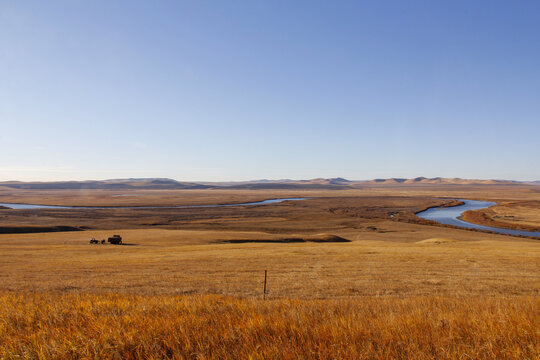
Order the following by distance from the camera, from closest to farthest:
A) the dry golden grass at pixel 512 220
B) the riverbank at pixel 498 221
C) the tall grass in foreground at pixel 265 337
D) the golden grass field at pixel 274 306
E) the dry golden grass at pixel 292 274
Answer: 1. the tall grass in foreground at pixel 265 337
2. the golden grass field at pixel 274 306
3. the dry golden grass at pixel 292 274
4. the riverbank at pixel 498 221
5. the dry golden grass at pixel 512 220

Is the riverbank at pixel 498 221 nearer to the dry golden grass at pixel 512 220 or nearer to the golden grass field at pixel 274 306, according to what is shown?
the dry golden grass at pixel 512 220

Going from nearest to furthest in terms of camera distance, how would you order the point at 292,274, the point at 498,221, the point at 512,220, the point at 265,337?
the point at 265,337
the point at 292,274
the point at 498,221
the point at 512,220

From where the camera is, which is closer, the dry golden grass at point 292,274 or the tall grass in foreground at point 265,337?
the tall grass in foreground at point 265,337

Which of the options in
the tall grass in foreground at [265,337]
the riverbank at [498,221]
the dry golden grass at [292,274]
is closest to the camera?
the tall grass in foreground at [265,337]

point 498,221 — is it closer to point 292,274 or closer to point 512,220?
point 512,220

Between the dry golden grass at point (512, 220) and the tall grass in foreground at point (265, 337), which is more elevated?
the tall grass in foreground at point (265, 337)

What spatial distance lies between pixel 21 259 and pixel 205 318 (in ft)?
79.8

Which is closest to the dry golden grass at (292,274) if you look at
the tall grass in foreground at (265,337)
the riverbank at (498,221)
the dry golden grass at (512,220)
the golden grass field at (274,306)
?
the golden grass field at (274,306)

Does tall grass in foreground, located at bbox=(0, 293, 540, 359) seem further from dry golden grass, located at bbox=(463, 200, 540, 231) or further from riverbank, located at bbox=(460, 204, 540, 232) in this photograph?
dry golden grass, located at bbox=(463, 200, 540, 231)

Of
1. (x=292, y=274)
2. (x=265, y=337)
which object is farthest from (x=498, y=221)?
(x=265, y=337)

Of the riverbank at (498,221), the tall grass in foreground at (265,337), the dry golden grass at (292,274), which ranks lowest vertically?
the riverbank at (498,221)

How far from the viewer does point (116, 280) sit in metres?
14.1

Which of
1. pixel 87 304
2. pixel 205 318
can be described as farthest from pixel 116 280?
pixel 205 318

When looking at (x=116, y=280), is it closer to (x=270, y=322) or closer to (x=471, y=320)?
(x=270, y=322)
